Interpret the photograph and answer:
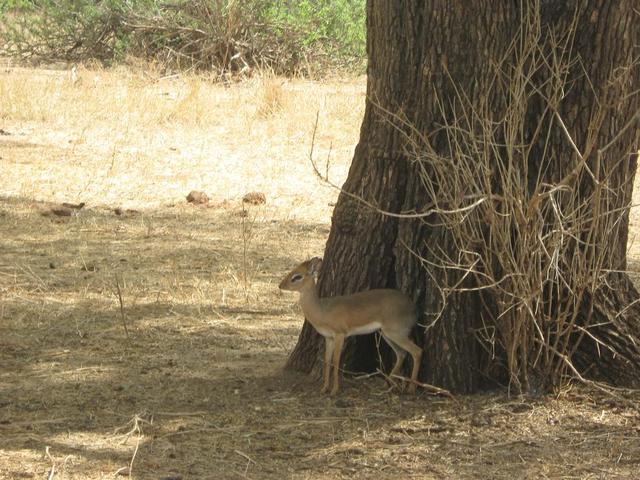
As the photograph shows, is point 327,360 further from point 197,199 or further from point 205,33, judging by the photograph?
point 205,33

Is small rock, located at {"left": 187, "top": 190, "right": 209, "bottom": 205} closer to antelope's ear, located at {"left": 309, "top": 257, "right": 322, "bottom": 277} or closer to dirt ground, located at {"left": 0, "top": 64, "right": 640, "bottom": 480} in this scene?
dirt ground, located at {"left": 0, "top": 64, "right": 640, "bottom": 480}

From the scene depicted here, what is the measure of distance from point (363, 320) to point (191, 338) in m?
1.64

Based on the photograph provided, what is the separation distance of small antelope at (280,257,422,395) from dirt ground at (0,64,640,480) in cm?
18

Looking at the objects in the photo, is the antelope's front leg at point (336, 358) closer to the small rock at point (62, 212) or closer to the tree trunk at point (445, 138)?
the tree trunk at point (445, 138)

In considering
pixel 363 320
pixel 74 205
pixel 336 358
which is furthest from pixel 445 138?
pixel 74 205

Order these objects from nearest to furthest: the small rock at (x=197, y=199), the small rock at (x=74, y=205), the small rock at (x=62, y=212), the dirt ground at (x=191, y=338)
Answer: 1. the dirt ground at (x=191, y=338)
2. the small rock at (x=62, y=212)
3. the small rock at (x=74, y=205)
4. the small rock at (x=197, y=199)

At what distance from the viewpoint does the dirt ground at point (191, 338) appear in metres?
4.38

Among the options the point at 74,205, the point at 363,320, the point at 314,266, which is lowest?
the point at 74,205

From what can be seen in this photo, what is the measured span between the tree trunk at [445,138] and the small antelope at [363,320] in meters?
0.12

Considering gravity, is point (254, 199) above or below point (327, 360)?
below

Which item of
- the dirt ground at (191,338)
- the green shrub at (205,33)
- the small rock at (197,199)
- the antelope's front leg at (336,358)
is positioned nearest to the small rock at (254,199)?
the dirt ground at (191,338)

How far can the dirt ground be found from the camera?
172 inches

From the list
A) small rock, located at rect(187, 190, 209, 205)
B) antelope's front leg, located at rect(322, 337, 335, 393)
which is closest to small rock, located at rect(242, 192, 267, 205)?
small rock, located at rect(187, 190, 209, 205)

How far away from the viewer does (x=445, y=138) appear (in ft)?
16.0
